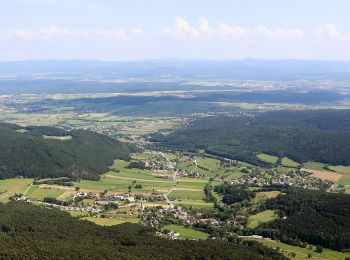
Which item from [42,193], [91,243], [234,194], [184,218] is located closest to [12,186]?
[42,193]

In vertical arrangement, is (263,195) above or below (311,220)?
below

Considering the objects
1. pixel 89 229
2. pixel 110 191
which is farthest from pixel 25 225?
pixel 110 191

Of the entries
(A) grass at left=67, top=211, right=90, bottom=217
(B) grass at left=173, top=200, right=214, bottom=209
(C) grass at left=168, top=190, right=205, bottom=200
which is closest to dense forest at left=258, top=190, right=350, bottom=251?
(B) grass at left=173, top=200, right=214, bottom=209

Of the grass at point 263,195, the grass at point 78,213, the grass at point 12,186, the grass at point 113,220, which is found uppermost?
the grass at point 263,195

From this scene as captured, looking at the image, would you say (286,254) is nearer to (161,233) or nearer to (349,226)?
(349,226)

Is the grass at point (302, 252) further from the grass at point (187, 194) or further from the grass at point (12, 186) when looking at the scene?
the grass at point (12, 186)

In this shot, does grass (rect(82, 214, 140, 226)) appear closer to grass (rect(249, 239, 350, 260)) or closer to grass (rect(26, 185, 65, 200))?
grass (rect(26, 185, 65, 200))

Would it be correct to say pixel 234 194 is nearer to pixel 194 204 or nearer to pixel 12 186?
pixel 194 204

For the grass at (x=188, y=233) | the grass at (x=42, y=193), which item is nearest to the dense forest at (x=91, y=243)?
the grass at (x=188, y=233)
